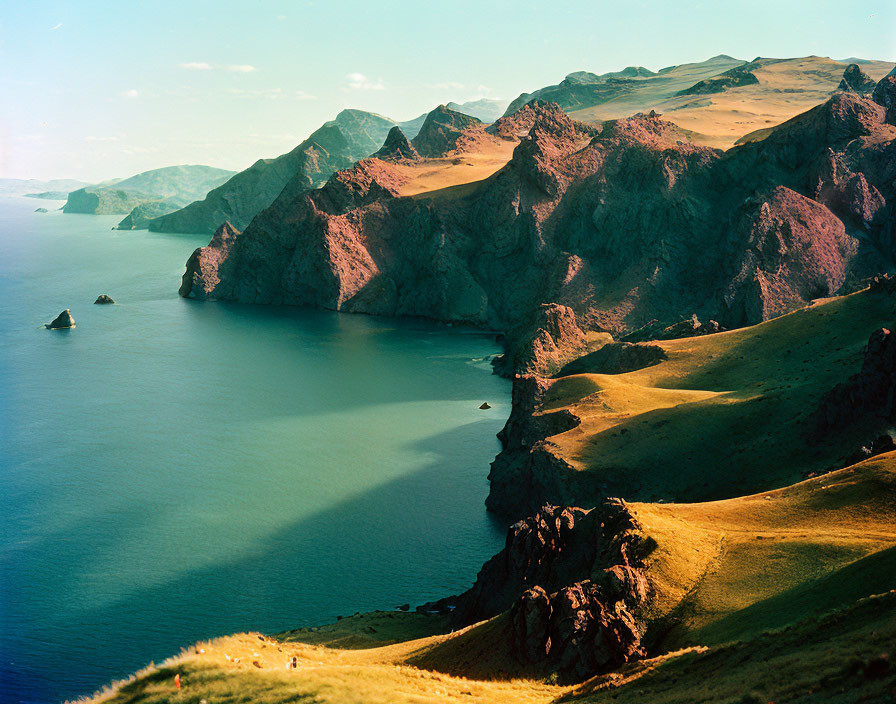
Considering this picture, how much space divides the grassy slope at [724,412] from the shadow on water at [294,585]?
15583 millimetres

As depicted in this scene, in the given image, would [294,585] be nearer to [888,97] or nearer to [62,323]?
[62,323]

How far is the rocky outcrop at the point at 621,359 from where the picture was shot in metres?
115

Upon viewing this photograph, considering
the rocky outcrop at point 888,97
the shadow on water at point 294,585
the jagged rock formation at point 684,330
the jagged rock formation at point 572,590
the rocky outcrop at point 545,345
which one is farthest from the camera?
the rocky outcrop at point 888,97

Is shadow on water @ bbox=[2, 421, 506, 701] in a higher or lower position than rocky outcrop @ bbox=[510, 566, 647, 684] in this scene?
lower

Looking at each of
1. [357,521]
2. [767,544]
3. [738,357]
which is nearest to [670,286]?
[738,357]

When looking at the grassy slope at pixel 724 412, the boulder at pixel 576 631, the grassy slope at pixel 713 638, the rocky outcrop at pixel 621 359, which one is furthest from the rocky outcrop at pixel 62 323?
the boulder at pixel 576 631

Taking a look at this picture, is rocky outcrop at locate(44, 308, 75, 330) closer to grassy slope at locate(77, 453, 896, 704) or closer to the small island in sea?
the small island in sea

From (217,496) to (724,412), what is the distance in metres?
59.8

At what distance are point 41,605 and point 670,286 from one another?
149m

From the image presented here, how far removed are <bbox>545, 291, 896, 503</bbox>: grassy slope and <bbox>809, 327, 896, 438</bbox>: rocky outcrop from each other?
4.37 ft

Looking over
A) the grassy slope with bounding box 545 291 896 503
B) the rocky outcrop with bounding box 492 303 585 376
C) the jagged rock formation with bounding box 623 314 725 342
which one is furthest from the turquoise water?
the jagged rock formation with bounding box 623 314 725 342

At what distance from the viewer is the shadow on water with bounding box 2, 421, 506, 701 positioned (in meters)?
62.1

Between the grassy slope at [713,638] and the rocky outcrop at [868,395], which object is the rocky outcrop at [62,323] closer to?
the grassy slope at [713,638]

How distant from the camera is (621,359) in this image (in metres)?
118
